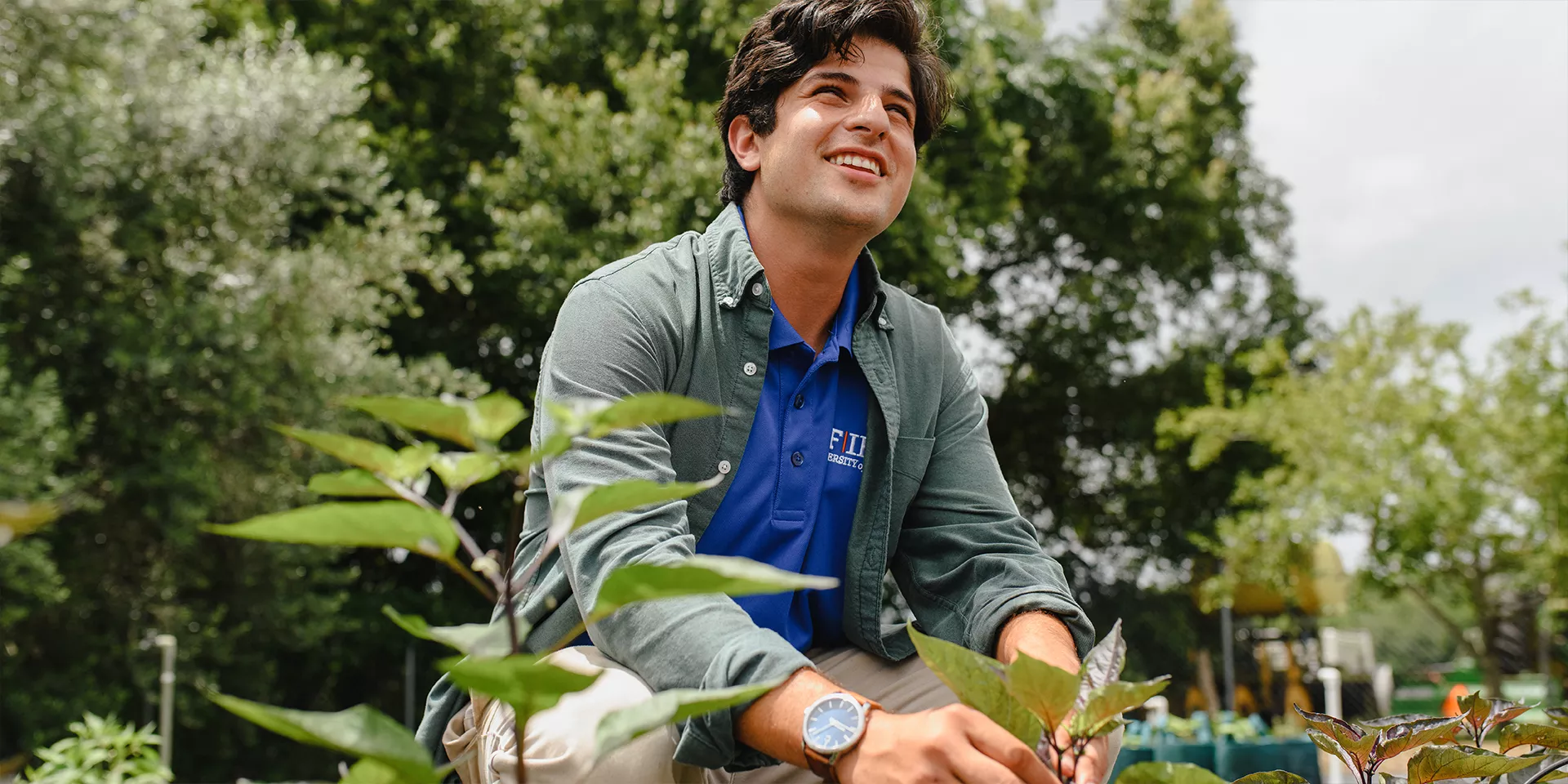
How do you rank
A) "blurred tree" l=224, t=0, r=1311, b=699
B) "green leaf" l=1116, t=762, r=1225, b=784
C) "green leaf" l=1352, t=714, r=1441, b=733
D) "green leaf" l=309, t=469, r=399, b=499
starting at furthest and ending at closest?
"blurred tree" l=224, t=0, r=1311, b=699
"green leaf" l=1352, t=714, r=1441, b=733
"green leaf" l=1116, t=762, r=1225, b=784
"green leaf" l=309, t=469, r=399, b=499

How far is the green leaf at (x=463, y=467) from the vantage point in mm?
625

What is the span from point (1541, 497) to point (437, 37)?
12219 millimetres

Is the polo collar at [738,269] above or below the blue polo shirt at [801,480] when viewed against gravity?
above

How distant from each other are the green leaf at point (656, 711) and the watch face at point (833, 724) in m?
0.61

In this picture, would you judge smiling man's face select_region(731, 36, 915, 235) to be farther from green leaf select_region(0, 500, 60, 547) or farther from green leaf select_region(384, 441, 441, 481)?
green leaf select_region(0, 500, 60, 547)

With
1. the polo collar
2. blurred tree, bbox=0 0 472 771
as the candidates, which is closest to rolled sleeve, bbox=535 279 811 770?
the polo collar

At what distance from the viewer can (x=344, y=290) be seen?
1042 cm

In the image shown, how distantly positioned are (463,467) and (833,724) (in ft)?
2.24

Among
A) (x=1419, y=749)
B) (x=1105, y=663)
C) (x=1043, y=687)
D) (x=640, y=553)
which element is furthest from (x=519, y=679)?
(x=1419, y=749)

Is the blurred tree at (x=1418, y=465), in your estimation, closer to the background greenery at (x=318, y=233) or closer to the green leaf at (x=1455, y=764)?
the background greenery at (x=318, y=233)

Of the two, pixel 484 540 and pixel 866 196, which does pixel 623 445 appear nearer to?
pixel 866 196

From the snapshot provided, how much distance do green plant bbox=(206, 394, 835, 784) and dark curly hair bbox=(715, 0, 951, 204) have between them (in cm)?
150

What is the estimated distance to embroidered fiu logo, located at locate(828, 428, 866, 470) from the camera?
1.95 m

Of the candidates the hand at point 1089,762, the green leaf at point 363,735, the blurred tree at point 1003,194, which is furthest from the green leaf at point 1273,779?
the blurred tree at point 1003,194
